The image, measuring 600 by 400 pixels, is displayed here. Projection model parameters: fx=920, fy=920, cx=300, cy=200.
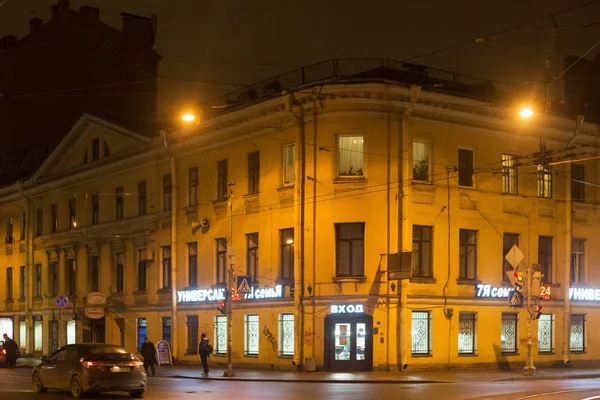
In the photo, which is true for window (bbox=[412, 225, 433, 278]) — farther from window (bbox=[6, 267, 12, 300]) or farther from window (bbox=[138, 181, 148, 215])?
window (bbox=[6, 267, 12, 300])

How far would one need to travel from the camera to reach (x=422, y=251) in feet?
111

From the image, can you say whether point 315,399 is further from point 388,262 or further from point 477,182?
point 477,182

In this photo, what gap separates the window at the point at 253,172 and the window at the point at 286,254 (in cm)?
259

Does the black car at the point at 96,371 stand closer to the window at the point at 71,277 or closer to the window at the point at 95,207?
the window at the point at 95,207

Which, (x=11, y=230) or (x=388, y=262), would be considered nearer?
(x=388, y=262)

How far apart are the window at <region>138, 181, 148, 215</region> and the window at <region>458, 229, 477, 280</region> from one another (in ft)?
52.8

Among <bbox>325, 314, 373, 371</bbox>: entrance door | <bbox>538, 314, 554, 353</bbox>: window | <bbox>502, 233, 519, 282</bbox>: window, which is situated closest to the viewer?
<bbox>325, 314, 373, 371</bbox>: entrance door

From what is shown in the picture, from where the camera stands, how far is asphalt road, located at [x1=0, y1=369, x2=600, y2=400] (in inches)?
854

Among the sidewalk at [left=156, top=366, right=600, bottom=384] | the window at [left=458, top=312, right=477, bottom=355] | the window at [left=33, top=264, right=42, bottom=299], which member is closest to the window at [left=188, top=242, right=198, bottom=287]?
the sidewalk at [left=156, top=366, right=600, bottom=384]

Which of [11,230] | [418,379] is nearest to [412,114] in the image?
[418,379]

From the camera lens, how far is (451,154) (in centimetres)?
3475

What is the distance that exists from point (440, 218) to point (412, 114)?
3.98m

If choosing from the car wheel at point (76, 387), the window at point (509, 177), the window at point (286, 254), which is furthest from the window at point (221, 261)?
the car wheel at point (76, 387)

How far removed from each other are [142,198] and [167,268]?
13.4 feet
